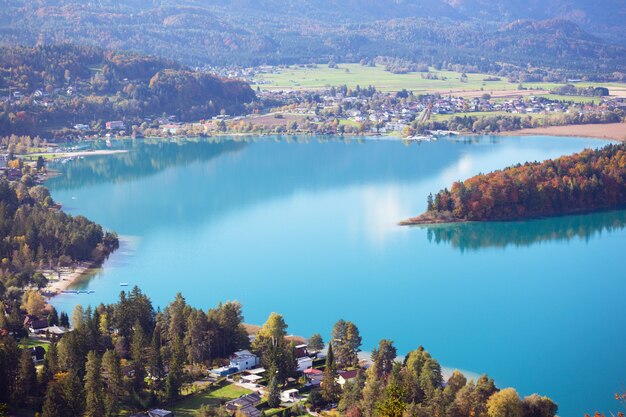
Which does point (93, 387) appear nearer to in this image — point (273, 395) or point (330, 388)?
point (273, 395)

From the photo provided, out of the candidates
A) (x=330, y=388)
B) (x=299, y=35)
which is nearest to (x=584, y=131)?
(x=330, y=388)

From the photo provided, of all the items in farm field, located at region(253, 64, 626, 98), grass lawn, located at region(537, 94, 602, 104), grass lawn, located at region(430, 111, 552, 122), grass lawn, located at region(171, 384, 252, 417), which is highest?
farm field, located at region(253, 64, 626, 98)

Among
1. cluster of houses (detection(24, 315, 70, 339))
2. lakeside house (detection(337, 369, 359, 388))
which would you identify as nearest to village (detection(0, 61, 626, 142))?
cluster of houses (detection(24, 315, 70, 339))

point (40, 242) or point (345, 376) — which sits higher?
point (40, 242)

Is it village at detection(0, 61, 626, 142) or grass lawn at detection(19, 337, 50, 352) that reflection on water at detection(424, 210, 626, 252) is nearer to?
grass lawn at detection(19, 337, 50, 352)

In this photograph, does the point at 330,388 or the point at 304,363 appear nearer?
the point at 330,388

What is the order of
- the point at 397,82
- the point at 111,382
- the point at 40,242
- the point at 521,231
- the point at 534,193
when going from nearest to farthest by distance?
the point at 111,382, the point at 40,242, the point at 521,231, the point at 534,193, the point at 397,82

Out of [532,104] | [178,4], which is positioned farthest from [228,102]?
[178,4]
